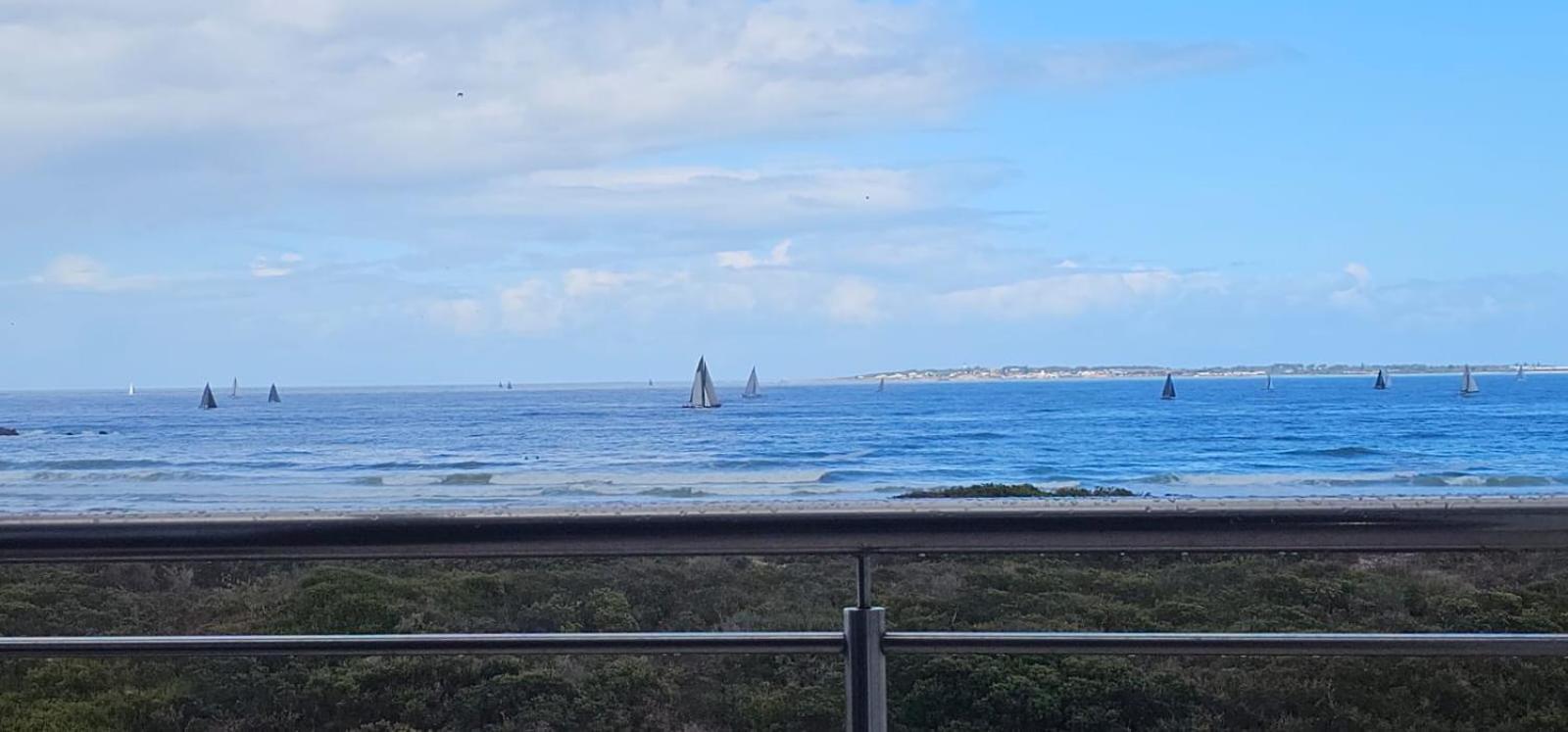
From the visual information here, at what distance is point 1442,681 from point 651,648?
1205 millimetres

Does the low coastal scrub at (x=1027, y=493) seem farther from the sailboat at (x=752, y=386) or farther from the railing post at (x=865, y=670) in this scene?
the sailboat at (x=752, y=386)

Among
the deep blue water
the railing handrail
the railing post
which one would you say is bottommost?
the deep blue water

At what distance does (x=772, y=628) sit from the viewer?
88.5 inches

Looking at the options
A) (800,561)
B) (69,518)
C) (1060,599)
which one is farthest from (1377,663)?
(69,518)

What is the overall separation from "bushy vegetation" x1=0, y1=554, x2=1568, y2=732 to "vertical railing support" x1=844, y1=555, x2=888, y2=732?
32 millimetres

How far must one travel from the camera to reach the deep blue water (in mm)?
31750

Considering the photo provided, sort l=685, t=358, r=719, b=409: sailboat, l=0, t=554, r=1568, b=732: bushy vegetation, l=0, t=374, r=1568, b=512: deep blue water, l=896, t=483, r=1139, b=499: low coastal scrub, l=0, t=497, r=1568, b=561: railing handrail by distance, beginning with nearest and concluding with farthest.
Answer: l=0, t=497, r=1568, b=561: railing handrail
l=0, t=554, r=1568, b=732: bushy vegetation
l=896, t=483, r=1139, b=499: low coastal scrub
l=0, t=374, r=1568, b=512: deep blue water
l=685, t=358, r=719, b=409: sailboat

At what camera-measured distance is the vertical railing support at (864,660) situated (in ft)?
7.16

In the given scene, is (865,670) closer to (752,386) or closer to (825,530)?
(825,530)

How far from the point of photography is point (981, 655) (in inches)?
86.8

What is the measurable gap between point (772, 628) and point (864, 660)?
158 millimetres

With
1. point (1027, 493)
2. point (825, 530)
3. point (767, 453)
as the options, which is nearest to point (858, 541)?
point (825, 530)

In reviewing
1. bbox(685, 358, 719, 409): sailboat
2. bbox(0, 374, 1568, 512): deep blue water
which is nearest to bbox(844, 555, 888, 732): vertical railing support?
bbox(0, 374, 1568, 512): deep blue water

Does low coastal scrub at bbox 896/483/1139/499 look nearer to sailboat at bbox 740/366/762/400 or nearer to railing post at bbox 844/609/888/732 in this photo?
railing post at bbox 844/609/888/732
